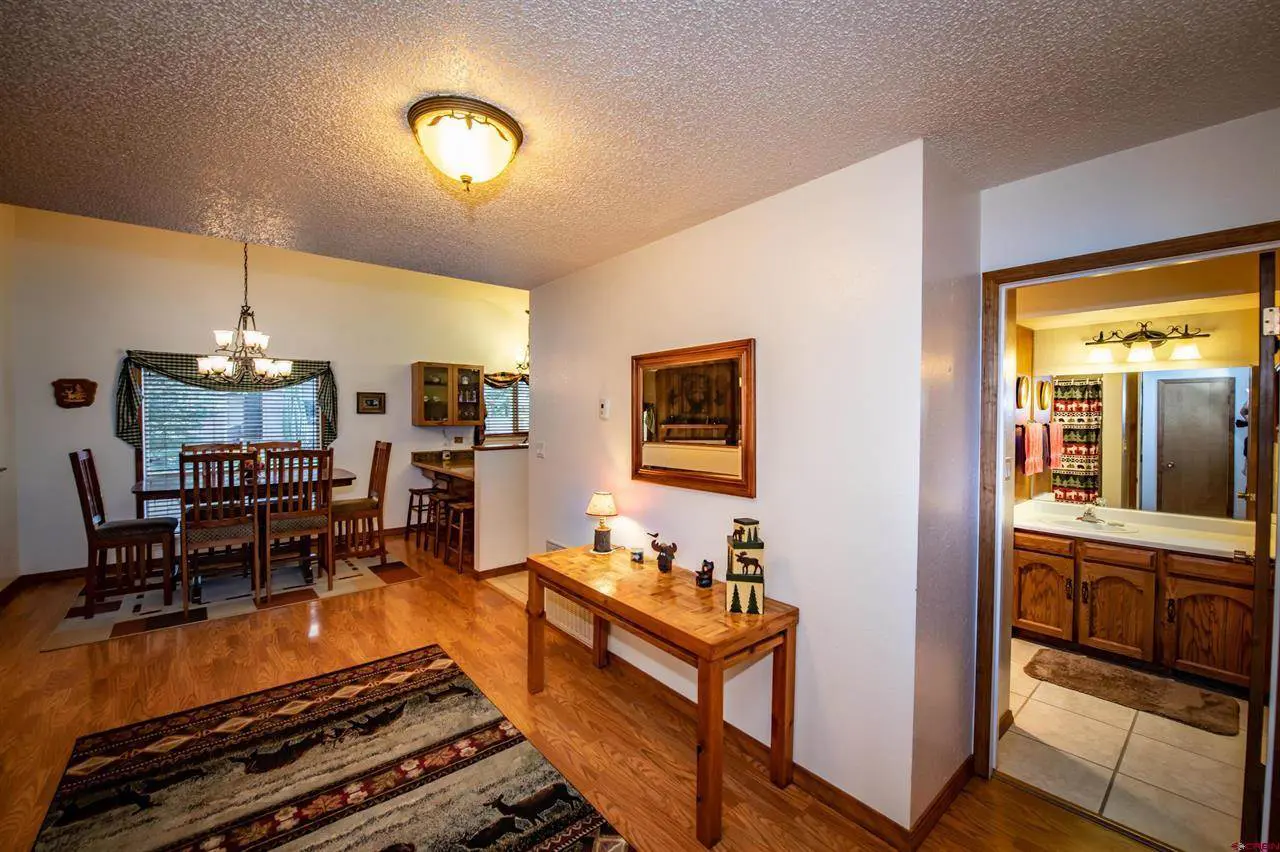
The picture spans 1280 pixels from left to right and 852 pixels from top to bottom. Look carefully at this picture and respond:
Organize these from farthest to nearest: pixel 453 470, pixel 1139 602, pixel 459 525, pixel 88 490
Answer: pixel 453 470
pixel 459 525
pixel 88 490
pixel 1139 602

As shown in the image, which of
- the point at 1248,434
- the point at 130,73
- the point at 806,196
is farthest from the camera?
the point at 1248,434

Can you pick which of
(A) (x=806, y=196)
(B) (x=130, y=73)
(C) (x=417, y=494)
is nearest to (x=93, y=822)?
(B) (x=130, y=73)

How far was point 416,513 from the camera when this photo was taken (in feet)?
20.6

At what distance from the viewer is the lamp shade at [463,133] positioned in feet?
5.08

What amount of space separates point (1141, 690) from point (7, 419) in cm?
807

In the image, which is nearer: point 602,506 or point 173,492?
point 602,506

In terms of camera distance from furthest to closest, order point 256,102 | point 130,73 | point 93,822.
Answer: point 93,822
point 256,102
point 130,73

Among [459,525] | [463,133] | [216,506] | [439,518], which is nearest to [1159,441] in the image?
[463,133]

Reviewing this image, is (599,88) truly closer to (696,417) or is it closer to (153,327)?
(696,417)

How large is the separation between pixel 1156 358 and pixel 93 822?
231 inches

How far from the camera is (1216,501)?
9.75ft

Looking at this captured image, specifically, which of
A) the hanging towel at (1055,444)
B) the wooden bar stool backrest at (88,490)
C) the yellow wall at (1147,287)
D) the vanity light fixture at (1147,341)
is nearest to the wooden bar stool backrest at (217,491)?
the wooden bar stool backrest at (88,490)

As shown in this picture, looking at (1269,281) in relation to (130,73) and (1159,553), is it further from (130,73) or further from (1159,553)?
(130,73)

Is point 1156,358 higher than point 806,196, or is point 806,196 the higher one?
point 806,196
